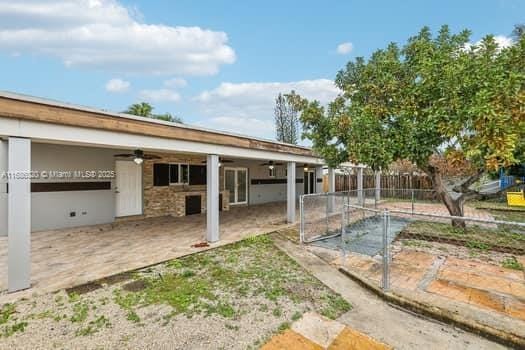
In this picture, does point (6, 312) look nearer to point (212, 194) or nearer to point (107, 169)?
point (212, 194)

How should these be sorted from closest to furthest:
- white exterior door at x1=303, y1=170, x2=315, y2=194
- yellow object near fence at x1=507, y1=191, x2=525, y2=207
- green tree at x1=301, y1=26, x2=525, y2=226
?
green tree at x1=301, y1=26, x2=525, y2=226
yellow object near fence at x1=507, y1=191, x2=525, y2=207
white exterior door at x1=303, y1=170, x2=315, y2=194

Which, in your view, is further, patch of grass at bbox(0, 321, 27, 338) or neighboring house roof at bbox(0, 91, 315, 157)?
neighboring house roof at bbox(0, 91, 315, 157)

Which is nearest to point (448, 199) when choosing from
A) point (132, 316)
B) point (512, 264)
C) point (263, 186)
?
point (512, 264)

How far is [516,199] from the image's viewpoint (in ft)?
40.8

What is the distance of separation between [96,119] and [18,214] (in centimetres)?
159

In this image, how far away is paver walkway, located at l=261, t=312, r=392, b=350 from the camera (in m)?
2.39

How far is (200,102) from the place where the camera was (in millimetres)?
21016

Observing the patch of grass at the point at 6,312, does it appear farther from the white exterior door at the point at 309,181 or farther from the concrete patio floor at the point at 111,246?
the white exterior door at the point at 309,181

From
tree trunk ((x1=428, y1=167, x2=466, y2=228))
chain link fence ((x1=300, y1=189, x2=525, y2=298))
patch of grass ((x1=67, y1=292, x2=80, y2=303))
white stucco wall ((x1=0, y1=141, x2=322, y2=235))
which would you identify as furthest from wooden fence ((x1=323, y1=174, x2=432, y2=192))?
patch of grass ((x1=67, y1=292, x2=80, y2=303))

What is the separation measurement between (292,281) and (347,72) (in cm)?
636

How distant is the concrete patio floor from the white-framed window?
1.61 m

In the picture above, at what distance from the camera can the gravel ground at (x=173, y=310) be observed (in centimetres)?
249

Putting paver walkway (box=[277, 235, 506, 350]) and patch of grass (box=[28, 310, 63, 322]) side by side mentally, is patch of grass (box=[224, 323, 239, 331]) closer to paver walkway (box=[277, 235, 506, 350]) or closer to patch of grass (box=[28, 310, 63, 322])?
Answer: paver walkway (box=[277, 235, 506, 350])

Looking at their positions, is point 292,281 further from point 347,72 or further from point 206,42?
point 206,42
